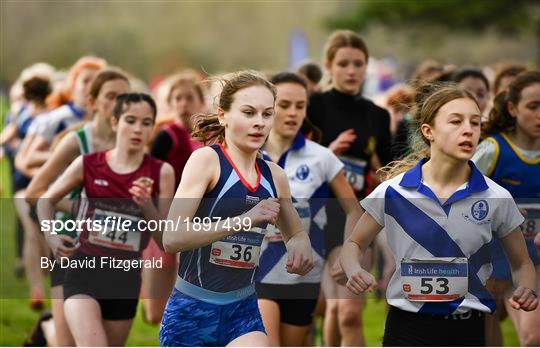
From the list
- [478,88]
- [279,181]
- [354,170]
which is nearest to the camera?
[279,181]

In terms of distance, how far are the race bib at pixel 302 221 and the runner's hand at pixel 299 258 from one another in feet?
4.10

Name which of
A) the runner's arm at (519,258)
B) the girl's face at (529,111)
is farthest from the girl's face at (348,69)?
the runner's arm at (519,258)

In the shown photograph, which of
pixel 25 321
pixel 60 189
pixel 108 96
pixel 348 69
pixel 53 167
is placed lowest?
pixel 25 321

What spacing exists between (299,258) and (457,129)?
0.89 metres

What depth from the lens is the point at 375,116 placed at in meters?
7.65

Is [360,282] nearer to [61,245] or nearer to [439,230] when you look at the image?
[439,230]

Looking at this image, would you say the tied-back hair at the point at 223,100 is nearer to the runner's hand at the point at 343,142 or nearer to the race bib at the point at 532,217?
the race bib at the point at 532,217

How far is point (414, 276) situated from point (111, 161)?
211 centimetres

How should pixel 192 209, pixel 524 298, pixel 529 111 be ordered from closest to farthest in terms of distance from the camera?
pixel 192 209
pixel 524 298
pixel 529 111

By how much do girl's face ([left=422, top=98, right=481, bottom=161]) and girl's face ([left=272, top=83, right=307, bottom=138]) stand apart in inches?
60.6

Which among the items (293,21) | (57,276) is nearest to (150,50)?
(293,21)

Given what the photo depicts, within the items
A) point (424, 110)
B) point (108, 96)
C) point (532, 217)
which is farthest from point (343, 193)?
point (108, 96)

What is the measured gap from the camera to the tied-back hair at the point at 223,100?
17.1 ft

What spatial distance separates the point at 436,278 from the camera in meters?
5.09
